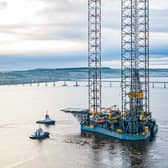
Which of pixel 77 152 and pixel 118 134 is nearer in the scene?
pixel 77 152

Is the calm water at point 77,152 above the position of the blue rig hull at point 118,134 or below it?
below

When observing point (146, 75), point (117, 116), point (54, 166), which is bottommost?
point (54, 166)

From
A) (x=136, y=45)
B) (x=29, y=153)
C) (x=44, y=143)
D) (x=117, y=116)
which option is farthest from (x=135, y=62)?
(x=29, y=153)

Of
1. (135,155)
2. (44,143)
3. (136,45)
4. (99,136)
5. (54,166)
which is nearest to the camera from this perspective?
(54,166)

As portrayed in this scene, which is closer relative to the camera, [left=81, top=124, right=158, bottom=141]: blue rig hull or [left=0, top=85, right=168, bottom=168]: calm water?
[left=0, top=85, right=168, bottom=168]: calm water

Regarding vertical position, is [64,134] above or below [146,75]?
below

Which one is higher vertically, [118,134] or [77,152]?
[118,134]

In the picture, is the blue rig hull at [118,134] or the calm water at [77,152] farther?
the blue rig hull at [118,134]

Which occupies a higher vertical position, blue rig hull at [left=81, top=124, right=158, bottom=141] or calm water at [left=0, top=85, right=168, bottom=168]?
blue rig hull at [left=81, top=124, right=158, bottom=141]

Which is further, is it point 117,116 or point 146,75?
point 146,75

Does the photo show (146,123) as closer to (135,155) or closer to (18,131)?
(135,155)

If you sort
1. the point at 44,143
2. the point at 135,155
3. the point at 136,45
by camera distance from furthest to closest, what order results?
the point at 136,45
the point at 44,143
the point at 135,155
